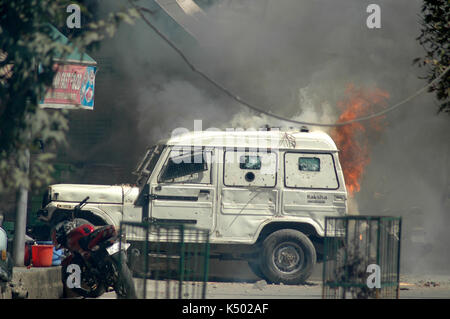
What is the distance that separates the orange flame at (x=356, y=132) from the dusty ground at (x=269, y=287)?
242 centimetres

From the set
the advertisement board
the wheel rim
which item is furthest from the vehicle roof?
the advertisement board

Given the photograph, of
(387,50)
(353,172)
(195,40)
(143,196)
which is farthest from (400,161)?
(143,196)

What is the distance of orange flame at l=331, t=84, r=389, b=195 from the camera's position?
15180 millimetres

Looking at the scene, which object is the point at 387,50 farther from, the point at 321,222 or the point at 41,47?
the point at 41,47

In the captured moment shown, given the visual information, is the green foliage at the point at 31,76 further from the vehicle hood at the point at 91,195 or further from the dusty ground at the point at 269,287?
the vehicle hood at the point at 91,195

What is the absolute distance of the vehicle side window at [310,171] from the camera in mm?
12539

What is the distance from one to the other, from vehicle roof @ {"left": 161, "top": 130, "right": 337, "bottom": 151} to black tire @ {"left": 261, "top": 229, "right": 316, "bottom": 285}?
61.4 inches

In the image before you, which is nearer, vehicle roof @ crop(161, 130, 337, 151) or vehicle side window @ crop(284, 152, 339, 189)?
vehicle roof @ crop(161, 130, 337, 151)

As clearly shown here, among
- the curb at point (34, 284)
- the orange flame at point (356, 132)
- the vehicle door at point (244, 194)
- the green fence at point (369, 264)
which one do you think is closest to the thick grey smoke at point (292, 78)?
the orange flame at point (356, 132)

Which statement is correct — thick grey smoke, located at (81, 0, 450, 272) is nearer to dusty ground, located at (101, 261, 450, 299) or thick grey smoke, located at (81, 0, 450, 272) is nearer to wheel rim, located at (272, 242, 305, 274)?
dusty ground, located at (101, 261, 450, 299)

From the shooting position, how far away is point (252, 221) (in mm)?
12375

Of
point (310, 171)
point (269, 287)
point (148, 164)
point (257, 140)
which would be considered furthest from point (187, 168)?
point (269, 287)

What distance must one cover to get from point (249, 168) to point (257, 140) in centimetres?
53
